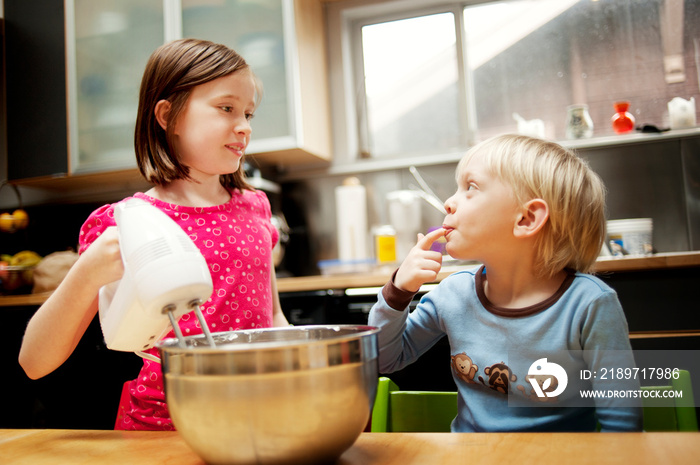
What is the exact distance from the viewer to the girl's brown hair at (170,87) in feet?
3.26

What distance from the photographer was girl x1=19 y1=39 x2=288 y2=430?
0.95 m

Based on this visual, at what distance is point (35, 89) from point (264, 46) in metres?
1.15

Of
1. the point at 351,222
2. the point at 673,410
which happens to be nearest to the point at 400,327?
the point at 673,410

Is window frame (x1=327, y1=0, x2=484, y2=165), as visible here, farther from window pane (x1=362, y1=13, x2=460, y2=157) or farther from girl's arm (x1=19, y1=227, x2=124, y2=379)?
girl's arm (x1=19, y1=227, x2=124, y2=379)

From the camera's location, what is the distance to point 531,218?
2.97 feet

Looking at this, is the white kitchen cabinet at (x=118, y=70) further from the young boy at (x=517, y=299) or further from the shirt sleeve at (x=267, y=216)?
the young boy at (x=517, y=299)

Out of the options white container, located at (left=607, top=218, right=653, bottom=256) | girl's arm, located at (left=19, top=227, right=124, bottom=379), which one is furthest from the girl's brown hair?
white container, located at (left=607, top=218, right=653, bottom=256)

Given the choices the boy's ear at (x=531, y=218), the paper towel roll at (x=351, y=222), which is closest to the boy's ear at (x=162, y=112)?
the boy's ear at (x=531, y=218)

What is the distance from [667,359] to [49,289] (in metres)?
2.19

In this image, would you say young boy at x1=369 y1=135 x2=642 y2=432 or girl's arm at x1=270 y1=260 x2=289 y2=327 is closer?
young boy at x1=369 y1=135 x2=642 y2=432

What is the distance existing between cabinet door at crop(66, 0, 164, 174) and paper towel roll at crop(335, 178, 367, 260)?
37.4 inches

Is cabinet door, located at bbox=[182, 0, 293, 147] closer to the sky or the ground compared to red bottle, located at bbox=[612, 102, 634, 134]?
closer to the sky

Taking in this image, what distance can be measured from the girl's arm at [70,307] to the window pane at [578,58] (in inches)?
82.0

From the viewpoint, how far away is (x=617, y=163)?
7.27ft
